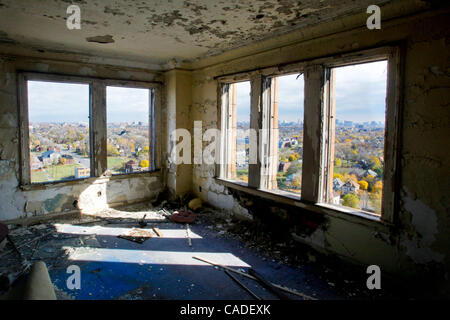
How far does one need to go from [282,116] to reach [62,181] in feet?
12.8

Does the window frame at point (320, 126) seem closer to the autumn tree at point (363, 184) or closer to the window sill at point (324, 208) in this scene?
the window sill at point (324, 208)

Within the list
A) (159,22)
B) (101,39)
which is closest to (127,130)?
(101,39)

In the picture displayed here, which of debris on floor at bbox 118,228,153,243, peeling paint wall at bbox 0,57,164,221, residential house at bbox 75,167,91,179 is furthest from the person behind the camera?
residential house at bbox 75,167,91,179

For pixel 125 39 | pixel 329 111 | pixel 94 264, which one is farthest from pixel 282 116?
pixel 94 264

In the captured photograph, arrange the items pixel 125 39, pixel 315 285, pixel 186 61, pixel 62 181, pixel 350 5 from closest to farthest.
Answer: pixel 350 5 < pixel 315 285 < pixel 125 39 < pixel 62 181 < pixel 186 61

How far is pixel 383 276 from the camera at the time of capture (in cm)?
289

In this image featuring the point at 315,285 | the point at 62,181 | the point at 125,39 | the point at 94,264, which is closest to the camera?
the point at 315,285

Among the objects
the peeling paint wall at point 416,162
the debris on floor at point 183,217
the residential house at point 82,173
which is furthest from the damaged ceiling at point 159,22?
the debris on floor at point 183,217

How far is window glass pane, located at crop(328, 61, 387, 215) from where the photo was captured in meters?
2.93

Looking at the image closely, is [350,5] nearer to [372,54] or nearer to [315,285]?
[372,54]

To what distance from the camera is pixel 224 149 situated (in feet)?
16.7

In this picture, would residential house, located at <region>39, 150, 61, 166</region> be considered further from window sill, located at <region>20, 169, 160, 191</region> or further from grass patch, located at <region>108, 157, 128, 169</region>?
grass patch, located at <region>108, 157, 128, 169</region>
